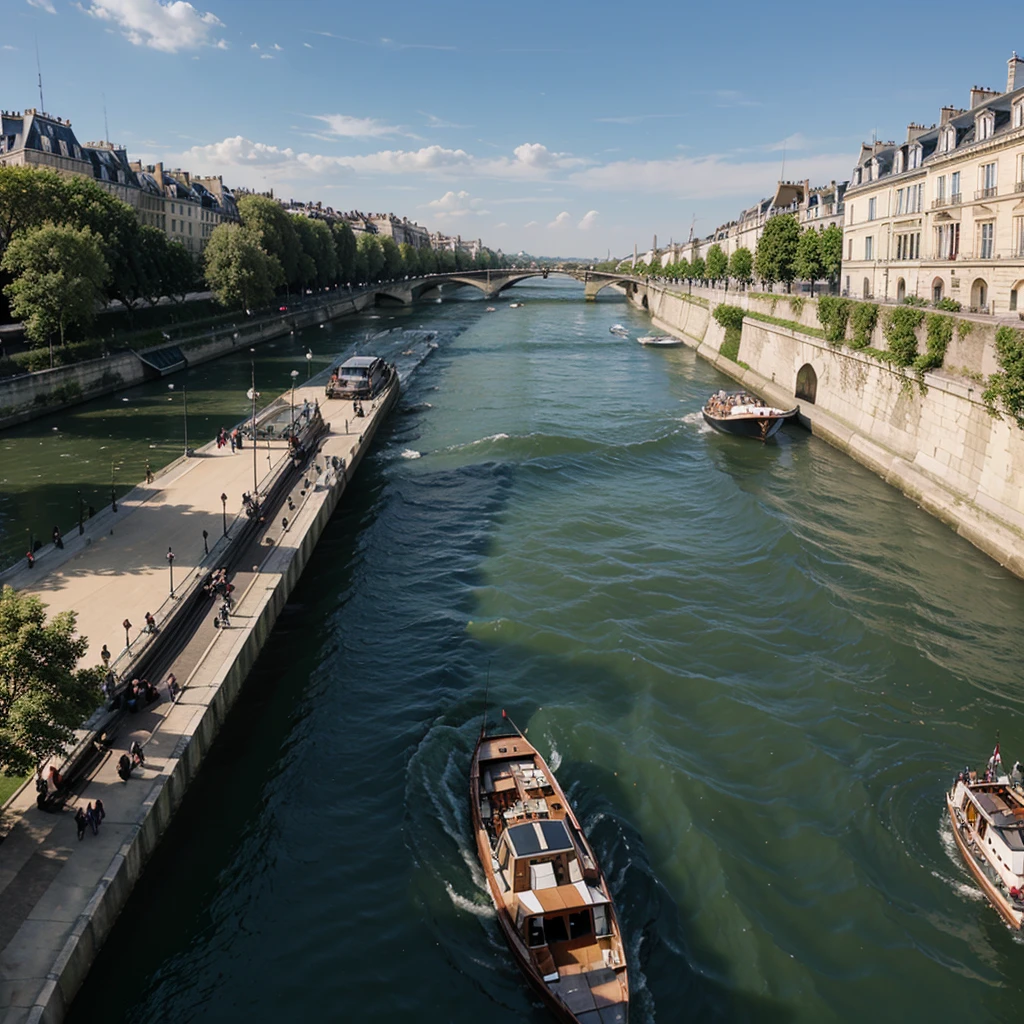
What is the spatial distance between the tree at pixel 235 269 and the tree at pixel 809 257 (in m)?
56.0

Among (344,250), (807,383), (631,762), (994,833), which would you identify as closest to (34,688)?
(631,762)

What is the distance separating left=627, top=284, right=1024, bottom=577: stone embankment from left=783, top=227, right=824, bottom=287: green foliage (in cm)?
966

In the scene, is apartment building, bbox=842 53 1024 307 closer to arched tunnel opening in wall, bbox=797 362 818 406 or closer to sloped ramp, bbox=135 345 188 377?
arched tunnel opening in wall, bbox=797 362 818 406

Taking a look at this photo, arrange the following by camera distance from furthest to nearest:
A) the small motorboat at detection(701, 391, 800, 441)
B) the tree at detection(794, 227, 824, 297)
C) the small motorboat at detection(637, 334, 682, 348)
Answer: the small motorboat at detection(637, 334, 682, 348), the tree at detection(794, 227, 824, 297), the small motorboat at detection(701, 391, 800, 441)

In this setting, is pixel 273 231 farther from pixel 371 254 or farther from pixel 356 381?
pixel 371 254

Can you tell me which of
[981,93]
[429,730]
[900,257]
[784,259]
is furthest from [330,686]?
[784,259]

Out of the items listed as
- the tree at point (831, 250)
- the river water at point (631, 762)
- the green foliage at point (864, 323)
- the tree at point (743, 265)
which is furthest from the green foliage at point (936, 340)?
the tree at point (743, 265)

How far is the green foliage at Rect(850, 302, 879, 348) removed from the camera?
48.0 metres

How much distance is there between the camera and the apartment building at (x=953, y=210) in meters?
47.5

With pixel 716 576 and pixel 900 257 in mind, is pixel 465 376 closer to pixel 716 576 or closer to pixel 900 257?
pixel 900 257

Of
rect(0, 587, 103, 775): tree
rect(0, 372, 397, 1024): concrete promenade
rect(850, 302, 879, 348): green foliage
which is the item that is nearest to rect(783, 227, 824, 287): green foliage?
rect(850, 302, 879, 348): green foliage

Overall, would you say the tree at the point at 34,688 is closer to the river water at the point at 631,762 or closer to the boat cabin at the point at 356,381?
the river water at the point at 631,762

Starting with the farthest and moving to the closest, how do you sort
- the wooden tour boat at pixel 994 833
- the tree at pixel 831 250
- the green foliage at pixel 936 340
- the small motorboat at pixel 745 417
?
the tree at pixel 831 250 → the small motorboat at pixel 745 417 → the green foliage at pixel 936 340 → the wooden tour boat at pixel 994 833

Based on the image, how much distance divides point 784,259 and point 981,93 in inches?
975
